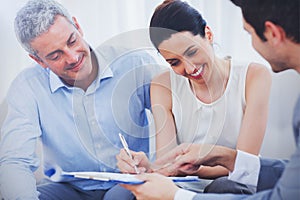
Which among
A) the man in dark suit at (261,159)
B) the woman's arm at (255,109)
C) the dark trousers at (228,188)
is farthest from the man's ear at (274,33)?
the dark trousers at (228,188)

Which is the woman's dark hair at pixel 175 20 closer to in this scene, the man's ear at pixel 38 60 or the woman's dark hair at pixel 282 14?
the woman's dark hair at pixel 282 14

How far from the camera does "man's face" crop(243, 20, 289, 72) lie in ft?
3.66

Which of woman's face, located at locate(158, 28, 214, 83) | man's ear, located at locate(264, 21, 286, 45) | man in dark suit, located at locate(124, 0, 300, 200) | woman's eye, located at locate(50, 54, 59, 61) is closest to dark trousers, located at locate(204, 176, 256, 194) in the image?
man in dark suit, located at locate(124, 0, 300, 200)

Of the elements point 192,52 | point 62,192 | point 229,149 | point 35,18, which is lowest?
point 62,192

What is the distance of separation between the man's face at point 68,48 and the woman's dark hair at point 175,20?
24 cm

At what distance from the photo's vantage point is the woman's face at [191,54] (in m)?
1.24

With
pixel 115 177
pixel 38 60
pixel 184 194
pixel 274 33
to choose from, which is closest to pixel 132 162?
pixel 115 177

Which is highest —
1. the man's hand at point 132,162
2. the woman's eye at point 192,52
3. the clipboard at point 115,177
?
the woman's eye at point 192,52

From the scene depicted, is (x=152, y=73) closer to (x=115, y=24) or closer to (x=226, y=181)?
(x=115, y=24)

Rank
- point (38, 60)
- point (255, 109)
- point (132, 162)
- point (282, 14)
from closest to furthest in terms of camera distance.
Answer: point (282, 14) < point (255, 109) < point (132, 162) < point (38, 60)

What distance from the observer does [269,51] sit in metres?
1.13

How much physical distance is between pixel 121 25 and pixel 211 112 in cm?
37

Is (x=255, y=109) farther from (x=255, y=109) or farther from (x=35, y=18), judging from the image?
(x=35, y=18)

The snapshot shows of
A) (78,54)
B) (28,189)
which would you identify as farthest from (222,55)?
(28,189)
